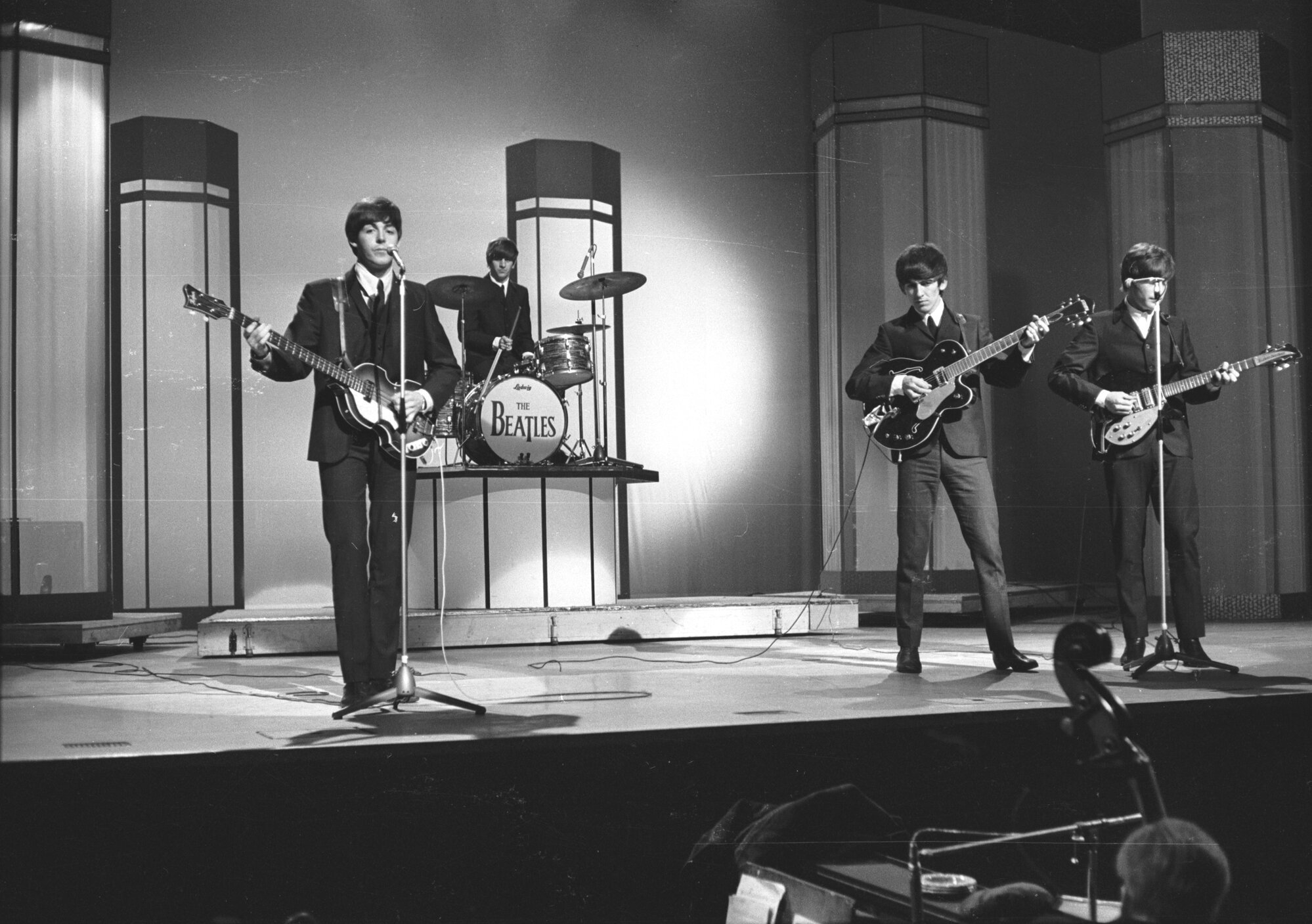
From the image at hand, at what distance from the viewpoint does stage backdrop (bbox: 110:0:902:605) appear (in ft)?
10.4

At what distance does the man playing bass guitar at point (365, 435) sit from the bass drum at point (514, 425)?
3.65ft

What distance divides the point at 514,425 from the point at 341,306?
4.43 ft

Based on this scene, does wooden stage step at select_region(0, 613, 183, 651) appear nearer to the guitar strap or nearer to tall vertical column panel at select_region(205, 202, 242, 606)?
tall vertical column panel at select_region(205, 202, 242, 606)

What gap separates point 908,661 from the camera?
3668 millimetres

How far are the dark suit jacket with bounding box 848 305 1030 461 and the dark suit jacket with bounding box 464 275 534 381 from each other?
1220mm

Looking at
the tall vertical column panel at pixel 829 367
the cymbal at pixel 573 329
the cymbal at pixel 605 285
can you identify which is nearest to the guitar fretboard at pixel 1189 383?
the tall vertical column panel at pixel 829 367

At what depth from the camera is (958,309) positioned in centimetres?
390

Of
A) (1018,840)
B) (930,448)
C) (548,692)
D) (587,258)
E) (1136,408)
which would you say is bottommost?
(1018,840)

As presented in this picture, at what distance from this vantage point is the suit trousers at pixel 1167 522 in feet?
11.5

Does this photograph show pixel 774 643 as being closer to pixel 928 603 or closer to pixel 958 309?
pixel 928 603

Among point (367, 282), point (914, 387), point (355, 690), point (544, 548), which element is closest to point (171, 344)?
point (367, 282)

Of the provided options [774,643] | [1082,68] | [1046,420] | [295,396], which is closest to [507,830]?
[295,396]

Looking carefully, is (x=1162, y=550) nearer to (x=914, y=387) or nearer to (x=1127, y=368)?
(x=1127, y=368)

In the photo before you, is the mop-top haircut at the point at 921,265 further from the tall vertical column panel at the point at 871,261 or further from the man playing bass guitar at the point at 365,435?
the man playing bass guitar at the point at 365,435
